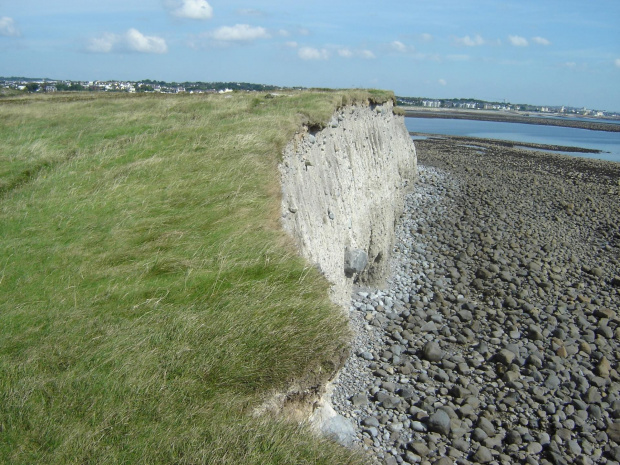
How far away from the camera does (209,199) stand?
9688mm

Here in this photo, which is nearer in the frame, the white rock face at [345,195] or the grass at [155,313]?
the grass at [155,313]

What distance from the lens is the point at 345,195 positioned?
1927 cm

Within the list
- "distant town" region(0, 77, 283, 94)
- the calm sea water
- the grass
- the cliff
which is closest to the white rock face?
the cliff

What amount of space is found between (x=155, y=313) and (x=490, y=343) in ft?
39.9

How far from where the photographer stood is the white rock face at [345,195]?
44.4 feet

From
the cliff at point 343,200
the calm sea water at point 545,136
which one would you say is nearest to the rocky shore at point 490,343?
the cliff at point 343,200

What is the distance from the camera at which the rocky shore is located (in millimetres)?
10852

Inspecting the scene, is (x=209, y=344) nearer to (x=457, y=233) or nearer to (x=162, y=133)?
(x=162, y=133)

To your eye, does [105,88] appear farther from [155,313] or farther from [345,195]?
[155,313]

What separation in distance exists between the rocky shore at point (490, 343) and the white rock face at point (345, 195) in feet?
4.69

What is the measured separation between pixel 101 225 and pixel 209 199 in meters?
2.10

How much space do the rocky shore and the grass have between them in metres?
5.14

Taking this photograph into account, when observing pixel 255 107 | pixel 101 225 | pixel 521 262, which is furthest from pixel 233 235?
pixel 521 262

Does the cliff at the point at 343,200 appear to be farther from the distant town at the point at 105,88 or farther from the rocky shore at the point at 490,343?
the distant town at the point at 105,88
